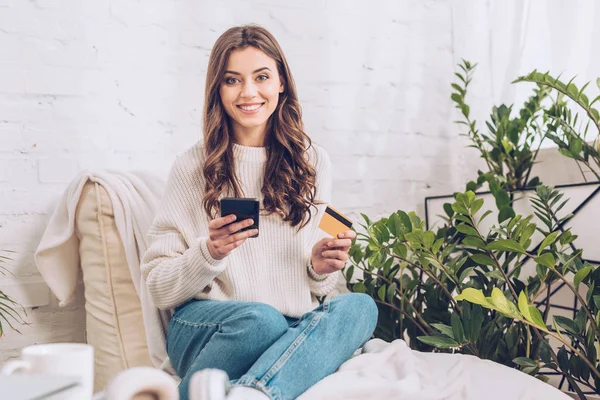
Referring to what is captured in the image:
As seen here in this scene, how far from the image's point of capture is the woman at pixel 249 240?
4.04ft

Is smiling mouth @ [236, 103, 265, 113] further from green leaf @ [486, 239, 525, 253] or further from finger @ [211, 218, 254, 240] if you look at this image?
green leaf @ [486, 239, 525, 253]

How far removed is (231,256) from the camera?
4.75ft

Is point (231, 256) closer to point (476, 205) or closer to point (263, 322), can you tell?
point (263, 322)

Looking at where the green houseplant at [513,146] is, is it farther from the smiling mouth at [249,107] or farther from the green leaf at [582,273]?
the smiling mouth at [249,107]

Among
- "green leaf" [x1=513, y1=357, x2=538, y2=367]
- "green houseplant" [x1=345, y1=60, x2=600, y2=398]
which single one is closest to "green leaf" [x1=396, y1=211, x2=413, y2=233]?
"green houseplant" [x1=345, y1=60, x2=600, y2=398]

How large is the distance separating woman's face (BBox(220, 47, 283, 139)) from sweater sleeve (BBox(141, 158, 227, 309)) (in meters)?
0.17

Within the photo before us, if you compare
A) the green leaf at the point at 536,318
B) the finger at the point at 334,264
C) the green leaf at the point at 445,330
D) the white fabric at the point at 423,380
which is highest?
the finger at the point at 334,264

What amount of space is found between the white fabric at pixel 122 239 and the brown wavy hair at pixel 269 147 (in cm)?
21

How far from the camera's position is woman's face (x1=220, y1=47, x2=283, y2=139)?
1461 mm

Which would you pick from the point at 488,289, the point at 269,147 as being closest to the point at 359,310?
the point at 488,289

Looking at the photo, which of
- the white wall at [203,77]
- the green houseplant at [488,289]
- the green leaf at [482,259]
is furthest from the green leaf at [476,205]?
the white wall at [203,77]

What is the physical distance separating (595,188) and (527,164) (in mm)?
371

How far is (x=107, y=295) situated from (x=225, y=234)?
44 cm

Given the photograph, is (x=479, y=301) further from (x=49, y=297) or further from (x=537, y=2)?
(x=537, y=2)
